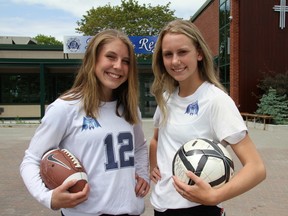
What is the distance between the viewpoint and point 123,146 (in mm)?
2295

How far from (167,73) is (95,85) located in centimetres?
52

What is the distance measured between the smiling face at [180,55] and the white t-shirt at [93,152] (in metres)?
0.49

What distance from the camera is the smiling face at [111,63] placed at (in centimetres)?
229

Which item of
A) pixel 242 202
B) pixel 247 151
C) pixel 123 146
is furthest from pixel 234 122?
pixel 242 202

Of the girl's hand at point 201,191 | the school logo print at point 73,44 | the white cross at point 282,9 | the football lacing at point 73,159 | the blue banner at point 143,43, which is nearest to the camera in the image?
the girl's hand at point 201,191

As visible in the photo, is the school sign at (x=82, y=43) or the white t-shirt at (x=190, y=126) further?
the school sign at (x=82, y=43)

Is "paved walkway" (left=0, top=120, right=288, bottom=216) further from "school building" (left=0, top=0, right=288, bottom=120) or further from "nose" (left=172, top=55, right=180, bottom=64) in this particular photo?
"school building" (left=0, top=0, right=288, bottom=120)

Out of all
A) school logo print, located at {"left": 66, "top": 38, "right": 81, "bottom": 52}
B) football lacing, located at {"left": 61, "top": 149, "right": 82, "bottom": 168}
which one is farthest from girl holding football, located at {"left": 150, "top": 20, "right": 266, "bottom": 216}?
school logo print, located at {"left": 66, "top": 38, "right": 81, "bottom": 52}

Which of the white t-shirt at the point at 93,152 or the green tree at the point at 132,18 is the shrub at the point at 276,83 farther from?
the green tree at the point at 132,18

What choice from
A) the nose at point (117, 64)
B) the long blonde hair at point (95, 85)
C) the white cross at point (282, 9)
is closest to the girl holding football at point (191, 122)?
the long blonde hair at point (95, 85)

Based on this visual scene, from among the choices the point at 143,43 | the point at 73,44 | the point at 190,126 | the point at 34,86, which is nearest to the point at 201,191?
the point at 190,126

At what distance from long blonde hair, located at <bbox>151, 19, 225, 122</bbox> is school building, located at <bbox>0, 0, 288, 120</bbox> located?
13.4 metres

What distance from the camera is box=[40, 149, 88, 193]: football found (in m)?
2.02

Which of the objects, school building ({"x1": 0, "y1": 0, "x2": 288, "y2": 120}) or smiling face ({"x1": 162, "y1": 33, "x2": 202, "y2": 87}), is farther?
school building ({"x1": 0, "y1": 0, "x2": 288, "y2": 120})
